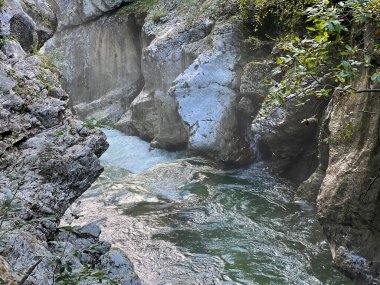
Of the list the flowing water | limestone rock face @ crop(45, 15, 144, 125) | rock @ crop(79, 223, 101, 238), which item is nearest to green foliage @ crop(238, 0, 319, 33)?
the flowing water

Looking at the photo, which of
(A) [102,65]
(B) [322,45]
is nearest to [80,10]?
(A) [102,65]

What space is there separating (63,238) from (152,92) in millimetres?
9249

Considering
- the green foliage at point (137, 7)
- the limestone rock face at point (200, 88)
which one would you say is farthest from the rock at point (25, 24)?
Answer: the green foliage at point (137, 7)

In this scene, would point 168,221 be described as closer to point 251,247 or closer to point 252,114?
point 251,247

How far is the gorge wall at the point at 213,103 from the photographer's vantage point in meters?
5.71

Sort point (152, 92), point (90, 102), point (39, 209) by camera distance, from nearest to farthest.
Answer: point (39, 209)
point (152, 92)
point (90, 102)

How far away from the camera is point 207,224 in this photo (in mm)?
7750

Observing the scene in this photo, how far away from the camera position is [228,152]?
35.4 feet

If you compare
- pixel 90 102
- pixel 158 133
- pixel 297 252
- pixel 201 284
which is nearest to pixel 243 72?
pixel 158 133

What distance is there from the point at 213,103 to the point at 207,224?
4.26 meters

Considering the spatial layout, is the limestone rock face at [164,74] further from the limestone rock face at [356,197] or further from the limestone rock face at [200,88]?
the limestone rock face at [356,197]

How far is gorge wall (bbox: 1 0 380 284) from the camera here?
5.71 m

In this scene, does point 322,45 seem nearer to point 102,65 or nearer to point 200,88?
point 200,88

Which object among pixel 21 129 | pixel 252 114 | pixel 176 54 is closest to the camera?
pixel 21 129
